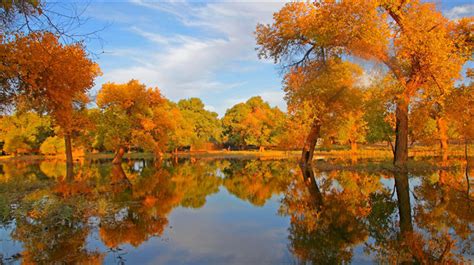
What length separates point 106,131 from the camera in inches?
1673

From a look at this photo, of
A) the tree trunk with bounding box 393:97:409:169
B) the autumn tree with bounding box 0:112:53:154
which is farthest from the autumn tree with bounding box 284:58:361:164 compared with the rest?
the autumn tree with bounding box 0:112:53:154

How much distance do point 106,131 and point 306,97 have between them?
85.0ft

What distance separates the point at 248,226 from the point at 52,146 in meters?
69.2

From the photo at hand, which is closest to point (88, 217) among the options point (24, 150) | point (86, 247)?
point (86, 247)

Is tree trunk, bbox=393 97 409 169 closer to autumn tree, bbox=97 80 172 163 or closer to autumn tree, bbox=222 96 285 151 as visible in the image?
autumn tree, bbox=97 80 172 163

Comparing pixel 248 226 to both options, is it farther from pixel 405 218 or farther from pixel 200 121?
pixel 200 121

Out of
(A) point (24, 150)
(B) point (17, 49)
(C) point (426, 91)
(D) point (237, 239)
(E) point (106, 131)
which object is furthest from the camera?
(A) point (24, 150)

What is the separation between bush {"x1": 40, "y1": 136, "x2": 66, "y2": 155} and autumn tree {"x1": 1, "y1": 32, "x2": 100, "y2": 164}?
181ft

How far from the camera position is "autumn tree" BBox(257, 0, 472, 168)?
19688 millimetres

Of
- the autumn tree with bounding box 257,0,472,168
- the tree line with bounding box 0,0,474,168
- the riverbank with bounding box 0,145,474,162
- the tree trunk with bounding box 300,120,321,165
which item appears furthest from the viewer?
the riverbank with bounding box 0,145,474,162

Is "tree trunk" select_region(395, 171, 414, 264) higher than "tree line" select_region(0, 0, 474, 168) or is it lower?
lower

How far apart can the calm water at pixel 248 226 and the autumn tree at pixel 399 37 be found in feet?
23.4

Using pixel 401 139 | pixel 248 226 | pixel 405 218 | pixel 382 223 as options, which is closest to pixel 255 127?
pixel 401 139

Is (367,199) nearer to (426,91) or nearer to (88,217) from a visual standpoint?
(88,217)
